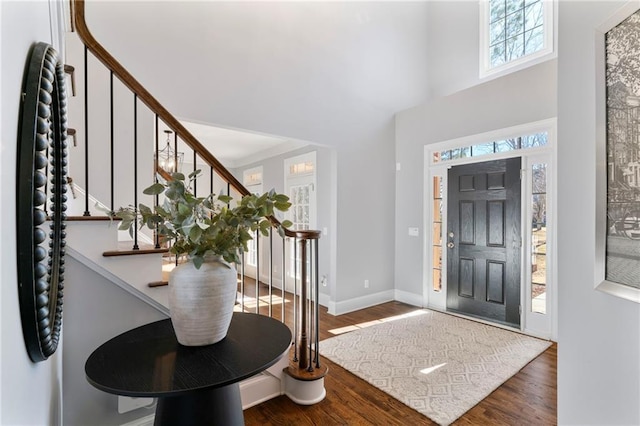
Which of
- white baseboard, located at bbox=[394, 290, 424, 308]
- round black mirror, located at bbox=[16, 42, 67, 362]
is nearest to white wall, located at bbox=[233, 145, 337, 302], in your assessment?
white baseboard, located at bbox=[394, 290, 424, 308]

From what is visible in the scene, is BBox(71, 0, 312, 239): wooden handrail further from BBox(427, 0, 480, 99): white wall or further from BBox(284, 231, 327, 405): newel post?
BBox(427, 0, 480, 99): white wall

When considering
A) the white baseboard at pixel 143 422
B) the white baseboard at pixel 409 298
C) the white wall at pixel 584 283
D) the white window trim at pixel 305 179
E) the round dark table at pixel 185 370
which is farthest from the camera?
the white window trim at pixel 305 179

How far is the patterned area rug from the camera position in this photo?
2219mm

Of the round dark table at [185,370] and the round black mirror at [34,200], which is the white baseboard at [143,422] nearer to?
the round dark table at [185,370]

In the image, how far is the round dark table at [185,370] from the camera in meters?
0.94

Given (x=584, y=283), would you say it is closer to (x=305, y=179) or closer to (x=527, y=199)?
(x=527, y=199)

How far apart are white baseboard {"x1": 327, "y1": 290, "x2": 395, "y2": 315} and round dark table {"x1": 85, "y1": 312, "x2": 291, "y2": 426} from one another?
2.82 metres

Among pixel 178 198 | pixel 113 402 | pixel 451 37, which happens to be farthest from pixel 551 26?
pixel 113 402

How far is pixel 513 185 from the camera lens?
3484 mm

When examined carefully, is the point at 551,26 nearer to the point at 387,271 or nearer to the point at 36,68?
the point at 387,271

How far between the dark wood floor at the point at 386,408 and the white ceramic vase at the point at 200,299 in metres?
1.12

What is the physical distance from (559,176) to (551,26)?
3.55 metres

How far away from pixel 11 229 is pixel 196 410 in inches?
31.9

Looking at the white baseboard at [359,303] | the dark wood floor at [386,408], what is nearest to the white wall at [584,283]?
the dark wood floor at [386,408]
